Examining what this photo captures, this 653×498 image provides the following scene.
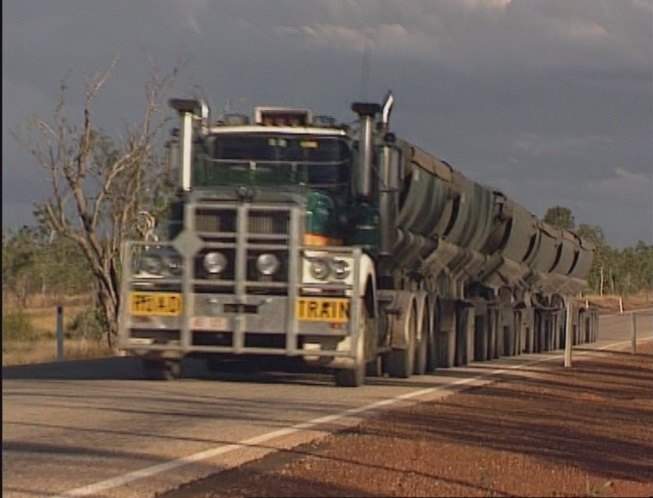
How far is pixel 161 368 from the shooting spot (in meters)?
21.4

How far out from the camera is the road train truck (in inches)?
783

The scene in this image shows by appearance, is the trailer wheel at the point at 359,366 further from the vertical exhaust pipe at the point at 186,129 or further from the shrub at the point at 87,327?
the shrub at the point at 87,327

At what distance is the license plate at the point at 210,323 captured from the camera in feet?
65.0

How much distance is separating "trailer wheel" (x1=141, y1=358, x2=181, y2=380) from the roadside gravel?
4.06m

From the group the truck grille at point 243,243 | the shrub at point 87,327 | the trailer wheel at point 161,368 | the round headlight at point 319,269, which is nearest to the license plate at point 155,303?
the truck grille at point 243,243

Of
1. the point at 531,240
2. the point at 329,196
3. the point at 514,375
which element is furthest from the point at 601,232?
the point at 329,196

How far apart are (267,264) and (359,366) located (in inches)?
72.7

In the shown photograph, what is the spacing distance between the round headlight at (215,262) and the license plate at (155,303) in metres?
0.61

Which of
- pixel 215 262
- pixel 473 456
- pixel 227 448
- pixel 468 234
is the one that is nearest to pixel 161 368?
pixel 215 262

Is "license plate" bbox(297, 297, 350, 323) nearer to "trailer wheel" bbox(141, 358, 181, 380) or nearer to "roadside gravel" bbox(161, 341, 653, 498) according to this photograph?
"roadside gravel" bbox(161, 341, 653, 498)

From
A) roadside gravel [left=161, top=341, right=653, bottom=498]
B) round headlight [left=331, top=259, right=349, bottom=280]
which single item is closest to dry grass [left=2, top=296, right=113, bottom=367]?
round headlight [left=331, top=259, right=349, bottom=280]

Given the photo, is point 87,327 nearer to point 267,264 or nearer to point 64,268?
point 64,268

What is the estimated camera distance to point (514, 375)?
89.5ft

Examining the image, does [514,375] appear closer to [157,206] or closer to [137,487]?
[157,206]
